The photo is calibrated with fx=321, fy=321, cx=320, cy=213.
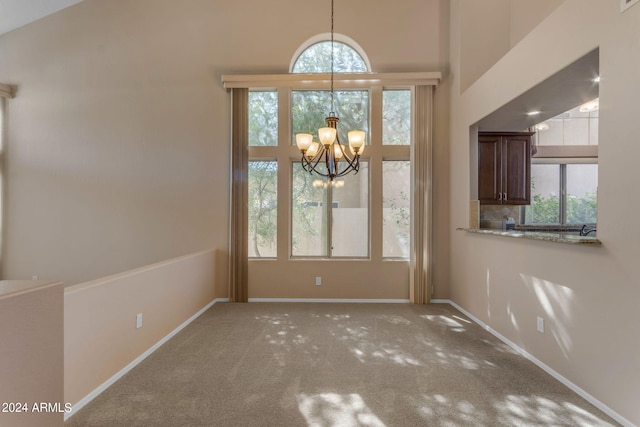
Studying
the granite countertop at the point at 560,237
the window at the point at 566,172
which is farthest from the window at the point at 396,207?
the window at the point at 566,172

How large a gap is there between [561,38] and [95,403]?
14.4 feet

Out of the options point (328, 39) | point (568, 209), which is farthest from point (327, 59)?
point (568, 209)

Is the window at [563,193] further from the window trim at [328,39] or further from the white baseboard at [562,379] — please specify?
the window trim at [328,39]

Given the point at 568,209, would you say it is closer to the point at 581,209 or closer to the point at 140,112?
the point at 581,209

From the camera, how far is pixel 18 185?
5207 mm

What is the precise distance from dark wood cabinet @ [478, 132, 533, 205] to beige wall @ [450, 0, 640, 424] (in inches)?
48.6

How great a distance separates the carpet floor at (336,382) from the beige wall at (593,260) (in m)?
0.24

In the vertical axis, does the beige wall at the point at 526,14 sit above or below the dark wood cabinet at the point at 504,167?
above

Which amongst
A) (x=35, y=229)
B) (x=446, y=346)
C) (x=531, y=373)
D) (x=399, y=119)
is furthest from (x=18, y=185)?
(x=531, y=373)

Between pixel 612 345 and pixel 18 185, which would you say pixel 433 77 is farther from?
pixel 18 185

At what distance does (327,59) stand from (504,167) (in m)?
3.10

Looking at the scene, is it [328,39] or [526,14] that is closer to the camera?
[526,14]

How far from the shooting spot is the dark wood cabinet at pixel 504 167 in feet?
15.0

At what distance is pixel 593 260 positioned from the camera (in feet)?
7.34
